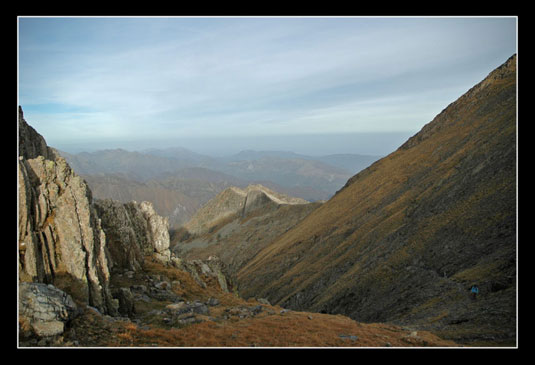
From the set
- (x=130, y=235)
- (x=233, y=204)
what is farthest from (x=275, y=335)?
(x=233, y=204)

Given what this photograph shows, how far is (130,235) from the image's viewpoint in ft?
76.4

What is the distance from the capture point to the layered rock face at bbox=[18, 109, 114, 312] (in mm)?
12773

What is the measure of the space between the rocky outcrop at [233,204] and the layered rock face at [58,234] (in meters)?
97.0

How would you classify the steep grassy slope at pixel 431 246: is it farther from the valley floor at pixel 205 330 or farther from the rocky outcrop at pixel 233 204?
the rocky outcrop at pixel 233 204

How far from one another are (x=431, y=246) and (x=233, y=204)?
105999 mm

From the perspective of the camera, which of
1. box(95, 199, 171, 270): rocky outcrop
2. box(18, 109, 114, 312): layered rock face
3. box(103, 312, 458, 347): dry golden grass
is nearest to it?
box(103, 312, 458, 347): dry golden grass

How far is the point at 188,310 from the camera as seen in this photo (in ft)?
54.5

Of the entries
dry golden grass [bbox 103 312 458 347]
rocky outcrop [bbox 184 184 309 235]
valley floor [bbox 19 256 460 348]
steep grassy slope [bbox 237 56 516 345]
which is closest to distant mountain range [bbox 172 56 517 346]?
steep grassy slope [bbox 237 56 516 345]

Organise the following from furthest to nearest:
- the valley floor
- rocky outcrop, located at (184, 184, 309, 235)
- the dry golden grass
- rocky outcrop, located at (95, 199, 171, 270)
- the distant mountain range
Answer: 1. rocky outcrop, located at (184, 184, 309, 235)
2. rocky outcrop, located at (95, 199, 171, 270)
3. the distant mountain range
4. the dry golden grass
5. the valley floor

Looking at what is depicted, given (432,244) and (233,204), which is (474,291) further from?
(233,204)

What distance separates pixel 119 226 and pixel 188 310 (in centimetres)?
986

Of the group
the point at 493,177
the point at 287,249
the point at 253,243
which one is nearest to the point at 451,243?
the point at 493,177

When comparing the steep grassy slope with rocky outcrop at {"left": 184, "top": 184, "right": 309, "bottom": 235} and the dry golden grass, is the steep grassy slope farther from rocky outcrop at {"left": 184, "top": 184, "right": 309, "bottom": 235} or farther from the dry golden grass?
rocky outcrop at {"left": 184, "top": 184, "right": 309, "bottom": 235}

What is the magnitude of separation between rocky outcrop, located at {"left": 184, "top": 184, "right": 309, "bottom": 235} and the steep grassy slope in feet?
186
